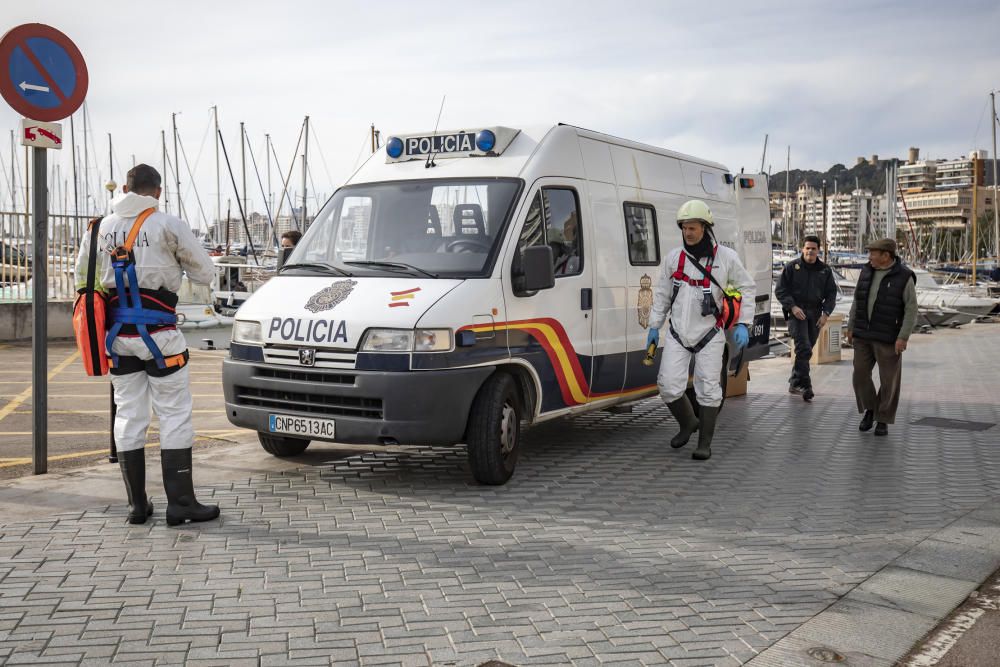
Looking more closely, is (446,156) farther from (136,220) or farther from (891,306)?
(891,306)

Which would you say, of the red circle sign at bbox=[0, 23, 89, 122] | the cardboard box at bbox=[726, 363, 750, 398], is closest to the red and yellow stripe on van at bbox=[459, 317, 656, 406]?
the red circle sign at bbox=[0, 23, 89, 122]

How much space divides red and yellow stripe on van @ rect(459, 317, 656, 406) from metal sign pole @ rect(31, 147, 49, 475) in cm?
312

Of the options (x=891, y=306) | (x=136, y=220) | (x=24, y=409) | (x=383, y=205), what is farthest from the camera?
(x=24, y=409)

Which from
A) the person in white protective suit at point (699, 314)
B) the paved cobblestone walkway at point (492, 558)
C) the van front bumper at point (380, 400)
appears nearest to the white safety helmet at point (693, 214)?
the person in white protective suit at point (699, 314)

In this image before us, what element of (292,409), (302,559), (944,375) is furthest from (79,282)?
(944,375)

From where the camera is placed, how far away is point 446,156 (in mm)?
7938

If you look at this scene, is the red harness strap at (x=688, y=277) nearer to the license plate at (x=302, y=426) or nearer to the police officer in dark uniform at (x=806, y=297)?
the license plate at (x=302, y=426)

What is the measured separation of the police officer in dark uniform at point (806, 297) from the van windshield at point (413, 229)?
19.4 feet

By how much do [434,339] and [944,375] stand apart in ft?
35.6

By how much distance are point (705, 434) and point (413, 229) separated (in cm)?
296

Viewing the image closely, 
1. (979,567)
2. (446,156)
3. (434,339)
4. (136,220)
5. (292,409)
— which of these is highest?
(446,156)

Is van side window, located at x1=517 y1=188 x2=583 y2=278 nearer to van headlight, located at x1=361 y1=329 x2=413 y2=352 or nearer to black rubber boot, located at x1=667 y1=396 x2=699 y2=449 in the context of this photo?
van headlight, located at x1=361 y1=329 x2=413 y2=352

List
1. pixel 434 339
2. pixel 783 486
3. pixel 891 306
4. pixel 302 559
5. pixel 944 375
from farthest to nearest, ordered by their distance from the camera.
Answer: pixel 944 375 < pixel 891 306 < pixel 783 486 < pixel 434 339 < pixel 302 559

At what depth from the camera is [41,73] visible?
22.0ft
